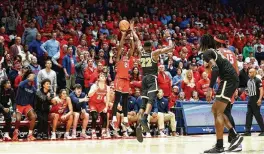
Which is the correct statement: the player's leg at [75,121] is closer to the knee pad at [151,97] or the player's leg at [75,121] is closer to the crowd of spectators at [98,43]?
the crowd of spectators at [98,43]

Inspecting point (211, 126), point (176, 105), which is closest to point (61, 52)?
point (176, 105)

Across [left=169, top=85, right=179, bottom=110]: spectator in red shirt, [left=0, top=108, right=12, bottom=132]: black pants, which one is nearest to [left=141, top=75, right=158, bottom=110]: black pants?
[left=0, top=108, right=12, bottom=132]: black pants

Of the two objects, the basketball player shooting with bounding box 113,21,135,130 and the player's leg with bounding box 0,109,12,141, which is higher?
the basketball player shooting with bounding box 113,21,135,130

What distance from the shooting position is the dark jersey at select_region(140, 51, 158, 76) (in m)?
12.7

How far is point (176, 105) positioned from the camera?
702 inches

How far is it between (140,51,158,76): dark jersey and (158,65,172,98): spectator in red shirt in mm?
4587

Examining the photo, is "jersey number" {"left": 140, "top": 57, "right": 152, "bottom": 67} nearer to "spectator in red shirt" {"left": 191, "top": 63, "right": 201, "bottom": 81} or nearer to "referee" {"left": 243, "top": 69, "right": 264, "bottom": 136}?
"referee" {"left": 243, "top": 69, "right": 264, "bottom": 136}

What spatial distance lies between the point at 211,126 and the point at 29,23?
23.5ft

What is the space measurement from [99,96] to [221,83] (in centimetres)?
694

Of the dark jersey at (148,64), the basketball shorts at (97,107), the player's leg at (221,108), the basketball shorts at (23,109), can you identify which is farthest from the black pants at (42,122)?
the player's leg at (221,108)

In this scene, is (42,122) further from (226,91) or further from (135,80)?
(226,91)

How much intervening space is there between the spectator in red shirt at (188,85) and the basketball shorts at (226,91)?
30.0 feet

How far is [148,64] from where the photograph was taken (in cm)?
1280

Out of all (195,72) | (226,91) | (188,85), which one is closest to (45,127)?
(188,85)
